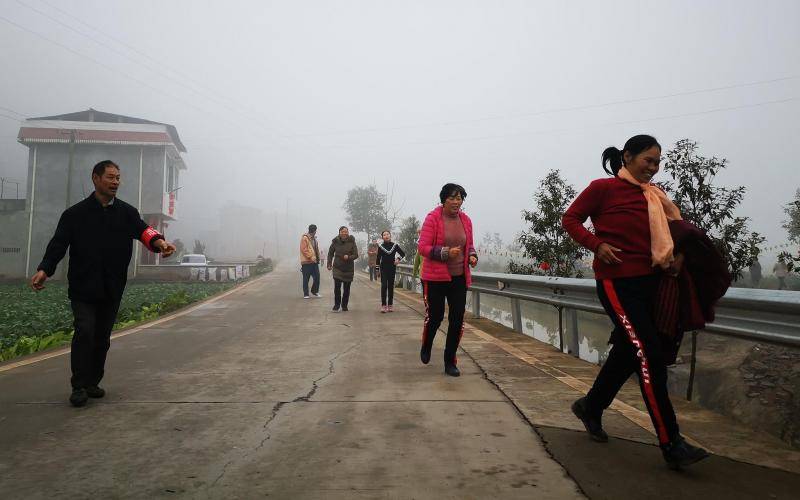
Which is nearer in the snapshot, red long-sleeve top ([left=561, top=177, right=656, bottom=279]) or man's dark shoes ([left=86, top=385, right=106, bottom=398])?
red long-sleeve top ([left=561, top=177, right=656, bottom=279])

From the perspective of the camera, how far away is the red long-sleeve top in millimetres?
2920

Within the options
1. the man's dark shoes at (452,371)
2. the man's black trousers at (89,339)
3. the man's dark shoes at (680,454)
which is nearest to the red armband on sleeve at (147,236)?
the man's black trousers at (89,339)

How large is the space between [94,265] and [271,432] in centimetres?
207

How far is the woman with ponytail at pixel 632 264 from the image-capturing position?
2.78 metres

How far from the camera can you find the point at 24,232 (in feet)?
131

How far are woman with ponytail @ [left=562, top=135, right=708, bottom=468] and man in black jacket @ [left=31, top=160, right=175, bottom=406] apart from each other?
3044 millimetres

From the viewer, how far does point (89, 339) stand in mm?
4070

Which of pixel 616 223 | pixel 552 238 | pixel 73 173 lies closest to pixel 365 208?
pixel 73 173

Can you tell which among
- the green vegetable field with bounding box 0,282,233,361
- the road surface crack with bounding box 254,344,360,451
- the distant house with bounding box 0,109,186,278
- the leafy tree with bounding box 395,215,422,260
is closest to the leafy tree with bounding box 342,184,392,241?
the distant house with bounding box 0,109,186,278

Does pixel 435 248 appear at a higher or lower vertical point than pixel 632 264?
higher

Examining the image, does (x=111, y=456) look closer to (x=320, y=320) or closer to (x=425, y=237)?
(x=425, y=237)

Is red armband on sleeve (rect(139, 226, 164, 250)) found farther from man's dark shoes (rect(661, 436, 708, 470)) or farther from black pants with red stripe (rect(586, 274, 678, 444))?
man's dark shoes (rect(661, 436, 708, 470))

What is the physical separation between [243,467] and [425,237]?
9.39ft

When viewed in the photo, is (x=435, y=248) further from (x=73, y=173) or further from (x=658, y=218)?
(x=73, y=173)
